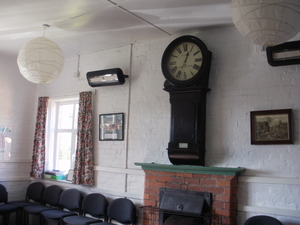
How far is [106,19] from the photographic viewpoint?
391 centimetres

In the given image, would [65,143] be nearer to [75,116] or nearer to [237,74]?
[75,116]

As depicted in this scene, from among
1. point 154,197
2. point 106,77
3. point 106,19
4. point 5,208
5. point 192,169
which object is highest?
point 106,19

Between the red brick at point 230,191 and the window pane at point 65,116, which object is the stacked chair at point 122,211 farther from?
the window pane at point 65,116

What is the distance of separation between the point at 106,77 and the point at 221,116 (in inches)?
72.0

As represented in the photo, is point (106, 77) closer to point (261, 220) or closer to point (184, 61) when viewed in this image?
point (184, 61)

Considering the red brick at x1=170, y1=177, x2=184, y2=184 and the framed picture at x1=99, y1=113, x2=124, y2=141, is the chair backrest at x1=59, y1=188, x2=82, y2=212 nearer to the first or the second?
the framed picture at x1=99, y1=113, x2=124, y2=141

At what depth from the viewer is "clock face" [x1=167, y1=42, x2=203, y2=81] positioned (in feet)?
13.0

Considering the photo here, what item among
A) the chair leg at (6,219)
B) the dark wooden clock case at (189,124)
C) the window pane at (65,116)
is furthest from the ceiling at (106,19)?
the chair leg at (6,219)

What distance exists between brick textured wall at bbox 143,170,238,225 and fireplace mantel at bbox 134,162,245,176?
4 cm

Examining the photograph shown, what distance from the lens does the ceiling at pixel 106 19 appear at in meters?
3.50

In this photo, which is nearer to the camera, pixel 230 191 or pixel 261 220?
pixel 261 220

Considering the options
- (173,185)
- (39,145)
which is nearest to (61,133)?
(39,145)

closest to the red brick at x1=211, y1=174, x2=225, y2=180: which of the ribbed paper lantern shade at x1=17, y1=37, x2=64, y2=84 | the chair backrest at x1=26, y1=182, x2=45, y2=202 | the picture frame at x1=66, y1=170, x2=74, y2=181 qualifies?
the ribbed paper lantern shade at x1=17, y1=37, x2=64, y2=84

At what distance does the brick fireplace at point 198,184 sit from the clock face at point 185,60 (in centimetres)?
105
